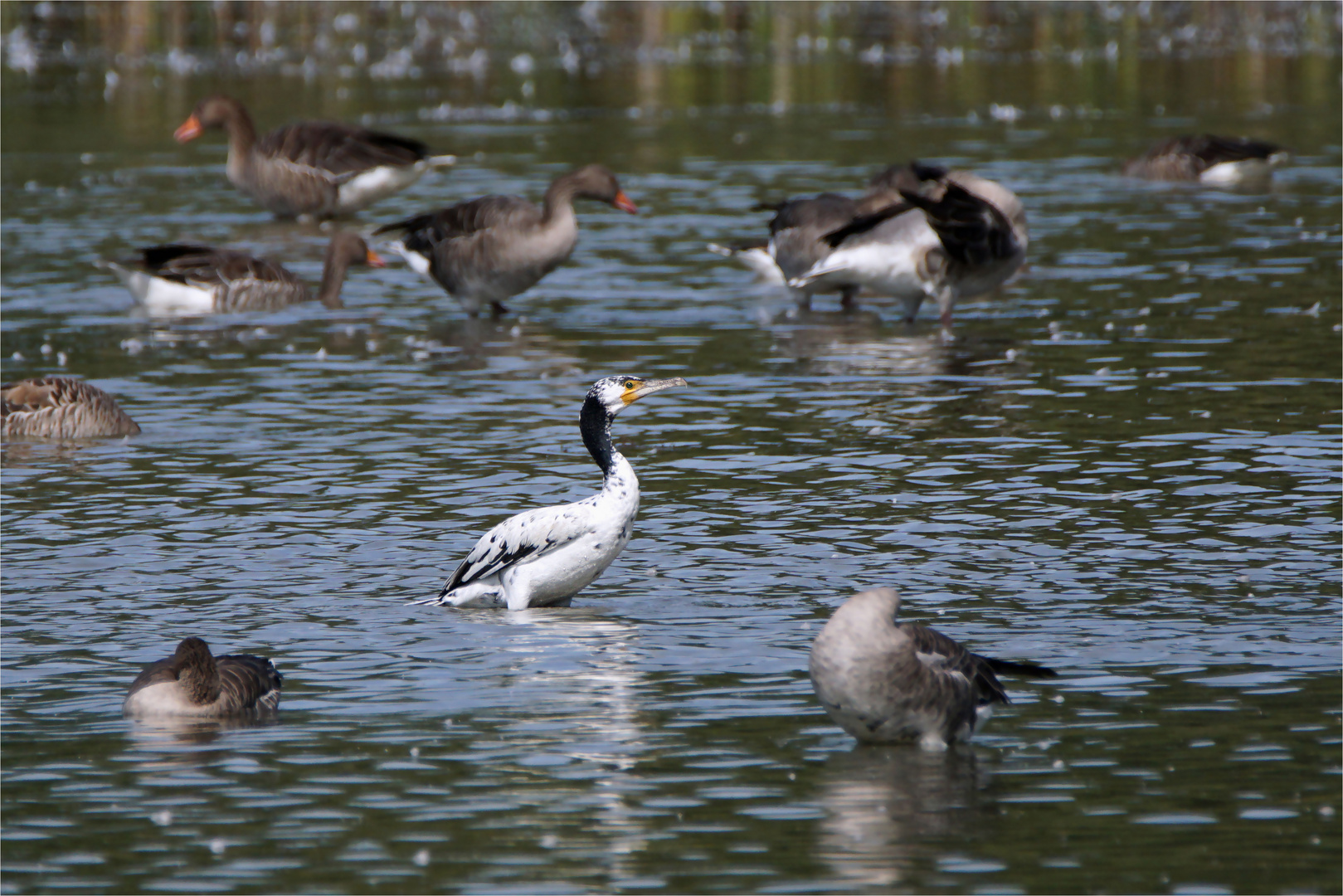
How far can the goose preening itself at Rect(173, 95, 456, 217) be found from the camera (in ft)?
105

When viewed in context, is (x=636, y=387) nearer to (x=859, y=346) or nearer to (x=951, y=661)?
(x=951, y=661)

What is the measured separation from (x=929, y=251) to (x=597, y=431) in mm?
10076

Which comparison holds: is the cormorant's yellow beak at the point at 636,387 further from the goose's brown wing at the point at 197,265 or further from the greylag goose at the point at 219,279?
the goose's brown wing at the point at 197,265

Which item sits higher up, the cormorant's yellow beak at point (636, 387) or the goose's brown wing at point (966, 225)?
the goose's brown wing at point (966, 225)

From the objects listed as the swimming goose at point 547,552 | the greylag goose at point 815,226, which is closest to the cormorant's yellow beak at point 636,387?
the swimming goose at point 547,552

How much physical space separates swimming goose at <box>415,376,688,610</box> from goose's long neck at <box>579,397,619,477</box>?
25 centimetres

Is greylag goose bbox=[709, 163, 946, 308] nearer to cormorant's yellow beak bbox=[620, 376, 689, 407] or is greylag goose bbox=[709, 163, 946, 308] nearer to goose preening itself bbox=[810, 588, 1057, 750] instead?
cormorant's yellow beak bbox=[620, 376, 689, 407]

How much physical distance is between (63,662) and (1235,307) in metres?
15.8

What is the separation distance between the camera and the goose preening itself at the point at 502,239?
23.4m

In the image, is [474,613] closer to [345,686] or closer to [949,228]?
[345,686]

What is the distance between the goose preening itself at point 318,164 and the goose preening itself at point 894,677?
2307 centimetres

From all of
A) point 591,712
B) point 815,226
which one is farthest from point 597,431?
point 815,226

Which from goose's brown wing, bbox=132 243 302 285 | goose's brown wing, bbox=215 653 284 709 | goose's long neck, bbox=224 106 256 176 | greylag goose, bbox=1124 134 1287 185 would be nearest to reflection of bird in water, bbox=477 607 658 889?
goose's brown wing, bbox=215 653 284 709

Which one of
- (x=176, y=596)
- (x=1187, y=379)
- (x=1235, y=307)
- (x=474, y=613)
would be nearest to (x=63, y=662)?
(x=176, y=596)
